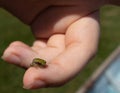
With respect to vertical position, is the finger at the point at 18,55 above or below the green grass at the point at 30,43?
below

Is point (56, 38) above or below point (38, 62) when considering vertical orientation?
above

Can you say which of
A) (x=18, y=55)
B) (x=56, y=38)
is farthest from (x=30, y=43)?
(x=18, y=55)

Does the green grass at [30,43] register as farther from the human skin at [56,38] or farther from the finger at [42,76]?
the finger at [42,76]

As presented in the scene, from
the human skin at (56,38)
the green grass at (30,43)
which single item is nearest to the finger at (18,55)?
the human skin at (56,38)

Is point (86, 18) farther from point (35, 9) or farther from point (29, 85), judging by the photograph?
point (29, 85)

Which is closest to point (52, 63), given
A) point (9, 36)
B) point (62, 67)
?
point (62, 67)

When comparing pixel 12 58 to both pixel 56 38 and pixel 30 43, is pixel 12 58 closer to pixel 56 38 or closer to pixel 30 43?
pixel 56 38

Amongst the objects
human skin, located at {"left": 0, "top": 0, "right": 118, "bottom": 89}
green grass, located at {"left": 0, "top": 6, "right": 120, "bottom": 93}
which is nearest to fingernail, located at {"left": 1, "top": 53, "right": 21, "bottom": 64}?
human skin, located at {"left": 0, "top": 0, "right": 118, "bottom": 89}
